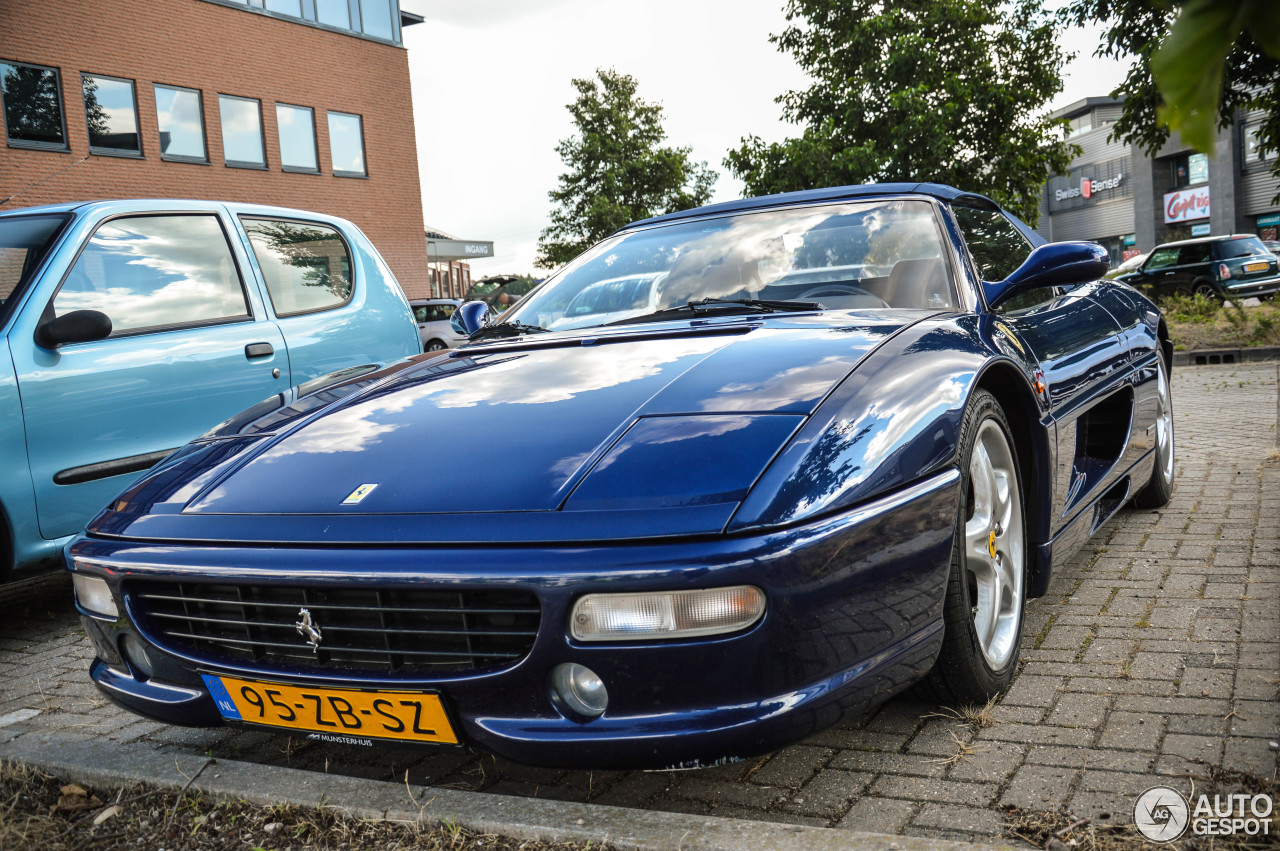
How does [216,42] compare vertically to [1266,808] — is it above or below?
above

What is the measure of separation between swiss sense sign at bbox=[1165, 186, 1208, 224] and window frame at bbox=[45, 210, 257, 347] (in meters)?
45.9

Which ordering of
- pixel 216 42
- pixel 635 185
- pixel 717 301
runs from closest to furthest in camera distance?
pixel 717 301 < pixel 216 42 < pixel 635 185

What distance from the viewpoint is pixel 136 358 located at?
389cm

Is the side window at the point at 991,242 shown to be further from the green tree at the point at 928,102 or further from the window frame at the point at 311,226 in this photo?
the green tree at the point at 928,102

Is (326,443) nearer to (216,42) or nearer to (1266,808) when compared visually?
(1266,808)

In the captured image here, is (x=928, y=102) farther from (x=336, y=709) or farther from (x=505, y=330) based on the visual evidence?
(x=336, y=709)

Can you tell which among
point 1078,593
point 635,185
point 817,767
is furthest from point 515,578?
point 635,185

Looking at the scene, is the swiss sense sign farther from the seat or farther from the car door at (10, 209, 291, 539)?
the car door at (10, 209, 291, 539)

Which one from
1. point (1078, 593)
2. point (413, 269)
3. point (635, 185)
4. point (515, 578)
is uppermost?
point (635, 185)

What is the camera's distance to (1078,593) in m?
3.29

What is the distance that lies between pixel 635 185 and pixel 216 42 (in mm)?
19643

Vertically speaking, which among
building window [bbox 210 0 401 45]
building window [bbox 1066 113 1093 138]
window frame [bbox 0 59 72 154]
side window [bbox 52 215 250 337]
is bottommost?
side window [bbox 52 215 250 337]

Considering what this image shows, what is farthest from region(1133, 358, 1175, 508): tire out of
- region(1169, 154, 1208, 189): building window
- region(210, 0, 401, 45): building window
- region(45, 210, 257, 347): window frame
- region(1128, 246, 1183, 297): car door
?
region(1169, 154, 1208, 189): building window

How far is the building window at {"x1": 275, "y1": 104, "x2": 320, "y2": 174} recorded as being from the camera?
73.6 feet
